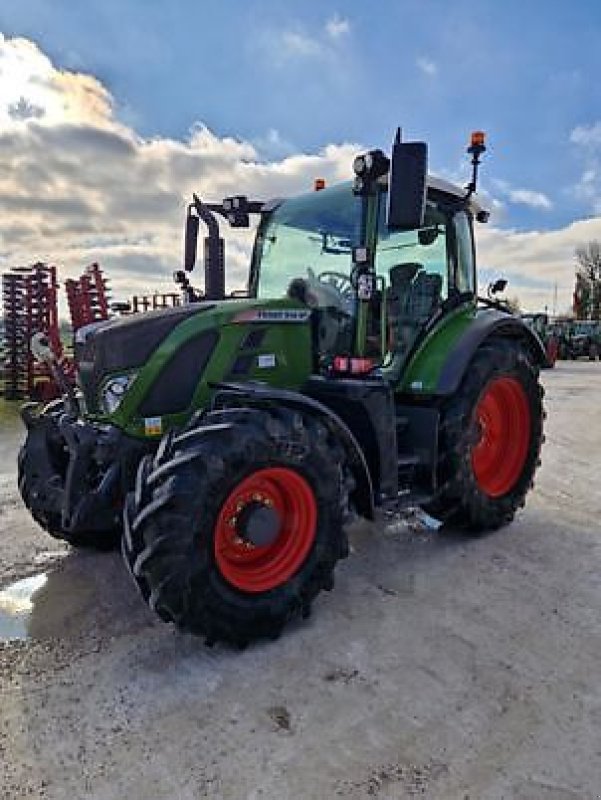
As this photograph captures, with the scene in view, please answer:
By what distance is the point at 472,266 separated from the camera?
480 centimetres

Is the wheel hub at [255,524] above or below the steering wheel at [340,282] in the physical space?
below

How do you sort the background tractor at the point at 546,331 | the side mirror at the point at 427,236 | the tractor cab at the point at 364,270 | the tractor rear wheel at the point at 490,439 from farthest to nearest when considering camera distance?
the background tractor at the point at 546,331 → the side mirror at the point at 427,236 → the tractor rear wheel at the point at 490,439 → the tractor cab at the point at 364,270

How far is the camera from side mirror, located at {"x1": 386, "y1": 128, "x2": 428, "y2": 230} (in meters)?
3.26

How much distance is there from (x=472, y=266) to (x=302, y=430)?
2329 millimetres

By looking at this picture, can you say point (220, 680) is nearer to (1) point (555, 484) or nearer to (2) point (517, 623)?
(2) point (517, 623)

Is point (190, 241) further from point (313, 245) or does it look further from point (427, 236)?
point (427, 236)

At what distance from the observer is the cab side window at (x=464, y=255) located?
4637 mm

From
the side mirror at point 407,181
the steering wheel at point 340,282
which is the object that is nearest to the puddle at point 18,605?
the steering wheel at point 340,282

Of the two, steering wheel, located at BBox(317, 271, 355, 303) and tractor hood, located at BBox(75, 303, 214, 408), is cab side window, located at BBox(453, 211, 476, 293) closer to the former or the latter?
steering wheel, located at BBox(317, 271, 355, 303)

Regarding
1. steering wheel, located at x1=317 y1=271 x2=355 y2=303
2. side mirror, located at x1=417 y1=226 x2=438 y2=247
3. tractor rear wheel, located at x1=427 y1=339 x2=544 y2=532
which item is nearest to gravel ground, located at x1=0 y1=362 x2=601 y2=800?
tractor rear wheel, located at x1=427 y1=339 x2=544 y2=532

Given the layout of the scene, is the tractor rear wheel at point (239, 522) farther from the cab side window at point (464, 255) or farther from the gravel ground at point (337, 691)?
the cab side window at point (464, 255)

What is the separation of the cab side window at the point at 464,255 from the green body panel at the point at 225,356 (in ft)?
4.57

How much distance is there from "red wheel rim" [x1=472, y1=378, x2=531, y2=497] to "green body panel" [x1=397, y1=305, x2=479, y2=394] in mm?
592

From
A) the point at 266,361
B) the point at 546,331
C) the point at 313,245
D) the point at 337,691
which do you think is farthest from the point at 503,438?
the point at 546,331
